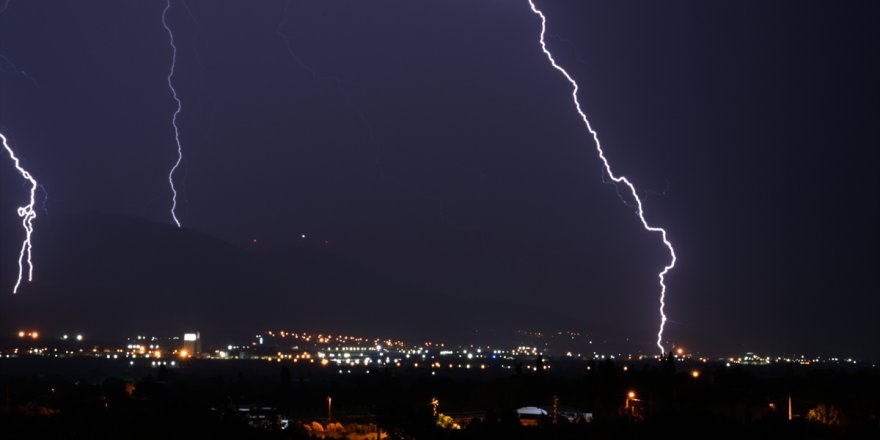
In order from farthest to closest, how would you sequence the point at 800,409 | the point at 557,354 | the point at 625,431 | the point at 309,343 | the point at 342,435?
the point at 557,354, the point at 309,343, the point at 800,409, the point at 342,435, the point at 625,431

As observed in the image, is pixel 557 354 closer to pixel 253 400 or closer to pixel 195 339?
pixel 195 339

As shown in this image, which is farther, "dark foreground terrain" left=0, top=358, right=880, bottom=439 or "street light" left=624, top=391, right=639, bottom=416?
"street light" left=624, top=391, right=639, bottom=416

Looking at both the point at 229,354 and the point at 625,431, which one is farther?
the point at 229,354

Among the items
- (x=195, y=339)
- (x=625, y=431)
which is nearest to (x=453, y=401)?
(x=625, y=431)

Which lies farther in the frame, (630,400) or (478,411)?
(478,411)

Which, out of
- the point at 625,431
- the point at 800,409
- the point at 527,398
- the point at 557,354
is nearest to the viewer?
the point at 625,431

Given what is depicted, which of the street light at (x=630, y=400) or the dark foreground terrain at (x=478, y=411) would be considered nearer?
the dark foreground terrain at (x=478, y=411)

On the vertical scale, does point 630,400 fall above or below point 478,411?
above
